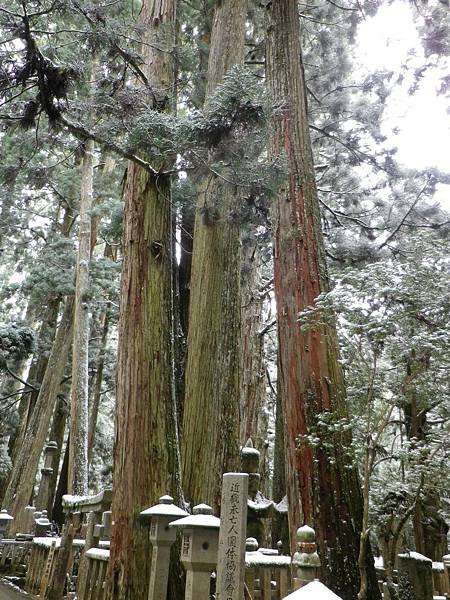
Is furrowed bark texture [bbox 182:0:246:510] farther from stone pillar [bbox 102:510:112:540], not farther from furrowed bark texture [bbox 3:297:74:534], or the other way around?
furrowed bark texture [bbox 3:297:74:534]

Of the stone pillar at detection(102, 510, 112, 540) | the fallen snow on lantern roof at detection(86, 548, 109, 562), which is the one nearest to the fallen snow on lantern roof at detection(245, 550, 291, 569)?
the fallen snow on lantern roof at detection(86, 548, 109, 562)

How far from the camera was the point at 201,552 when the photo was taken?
3.08m

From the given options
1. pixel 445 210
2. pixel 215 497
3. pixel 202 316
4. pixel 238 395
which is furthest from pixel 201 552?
pixel 445 210

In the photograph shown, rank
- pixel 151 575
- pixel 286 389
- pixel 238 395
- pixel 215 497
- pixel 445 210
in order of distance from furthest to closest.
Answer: pixel 445 210 < pixel 238 395 < pixel 215 497 < pixel 286 389 < pixel 151 575

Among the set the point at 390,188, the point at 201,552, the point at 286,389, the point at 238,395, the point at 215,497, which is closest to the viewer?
the point at 201,552

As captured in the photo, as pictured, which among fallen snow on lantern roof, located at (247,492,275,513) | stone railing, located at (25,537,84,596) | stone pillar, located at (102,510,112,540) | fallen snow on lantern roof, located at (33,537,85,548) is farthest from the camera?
fallen snow on lantern roof, located at (33,537,85,548)

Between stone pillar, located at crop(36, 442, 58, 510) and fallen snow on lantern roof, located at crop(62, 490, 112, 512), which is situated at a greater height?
stone pillar, located at crop(36, 442, 58, 510)

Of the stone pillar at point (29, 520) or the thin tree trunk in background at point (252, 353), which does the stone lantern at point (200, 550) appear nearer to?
the thin tree trunk in background at point (252, 353)

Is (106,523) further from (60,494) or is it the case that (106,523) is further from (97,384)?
(97,384)

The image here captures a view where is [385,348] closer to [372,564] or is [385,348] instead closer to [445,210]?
[372,564]

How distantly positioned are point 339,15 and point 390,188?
3601 mm

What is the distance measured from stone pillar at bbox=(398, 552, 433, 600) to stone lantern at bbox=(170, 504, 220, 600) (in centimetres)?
279

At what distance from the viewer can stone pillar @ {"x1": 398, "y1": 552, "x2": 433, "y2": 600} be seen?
486 cm

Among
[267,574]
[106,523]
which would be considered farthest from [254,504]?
[106,523]
